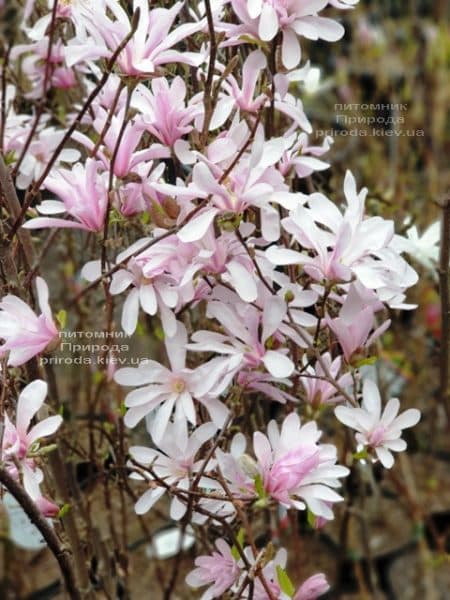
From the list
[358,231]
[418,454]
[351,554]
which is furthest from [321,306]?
[418,454]

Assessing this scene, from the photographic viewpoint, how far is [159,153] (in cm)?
76

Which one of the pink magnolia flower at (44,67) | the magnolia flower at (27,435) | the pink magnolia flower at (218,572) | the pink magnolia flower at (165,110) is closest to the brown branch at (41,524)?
the magnolia flower at (27,435)

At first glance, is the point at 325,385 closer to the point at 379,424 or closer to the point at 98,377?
the point at 379,424

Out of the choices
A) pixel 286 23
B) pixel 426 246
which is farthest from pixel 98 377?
pixel 286 23

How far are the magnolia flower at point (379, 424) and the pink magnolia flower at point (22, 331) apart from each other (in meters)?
0.28

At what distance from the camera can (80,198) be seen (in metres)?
0.75

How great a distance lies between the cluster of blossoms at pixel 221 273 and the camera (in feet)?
2.30

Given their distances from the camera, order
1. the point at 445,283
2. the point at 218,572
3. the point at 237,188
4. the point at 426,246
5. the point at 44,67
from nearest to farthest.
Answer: the point at 237,188 → the point at 218,572 → the point at 445,283 → the point at 426,246 → the point at 44,67

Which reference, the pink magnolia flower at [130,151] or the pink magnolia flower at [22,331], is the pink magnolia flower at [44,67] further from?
the pink magnolia flower at [22,331]

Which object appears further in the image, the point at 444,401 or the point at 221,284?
the point at 444,401

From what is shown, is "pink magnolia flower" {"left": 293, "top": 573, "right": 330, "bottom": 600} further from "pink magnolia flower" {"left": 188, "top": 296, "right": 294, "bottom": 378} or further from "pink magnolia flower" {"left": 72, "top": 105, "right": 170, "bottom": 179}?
"pink magnolia flower" {"left": 72, "top": 105, "right": 170, "bottom": 179}

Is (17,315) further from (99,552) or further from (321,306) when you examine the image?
(99,552)

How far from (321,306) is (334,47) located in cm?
308

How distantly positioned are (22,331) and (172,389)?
0.14 metres
